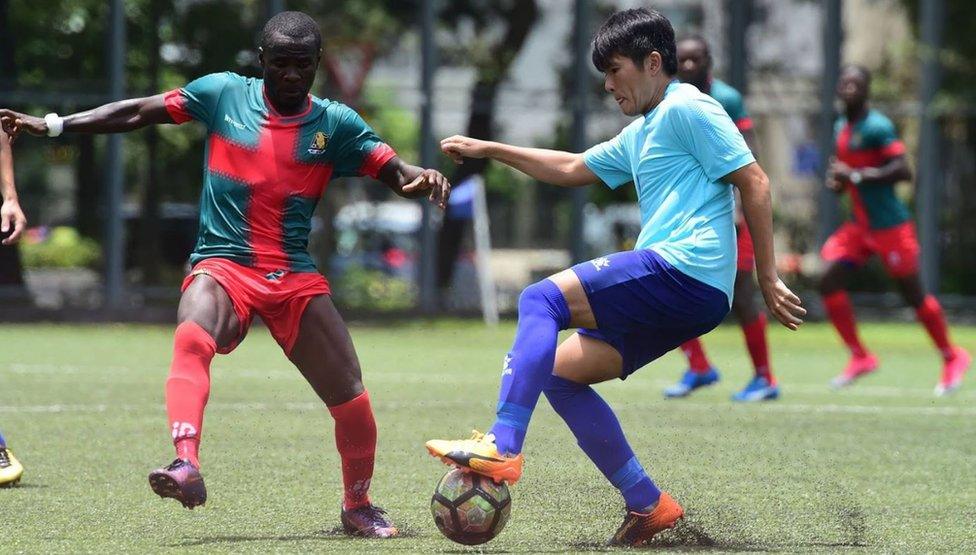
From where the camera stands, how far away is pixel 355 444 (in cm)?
626

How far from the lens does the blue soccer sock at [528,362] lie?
5387mm

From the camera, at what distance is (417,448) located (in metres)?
8.82

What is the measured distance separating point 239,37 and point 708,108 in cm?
1627

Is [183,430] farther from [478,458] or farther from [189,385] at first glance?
[478,458]

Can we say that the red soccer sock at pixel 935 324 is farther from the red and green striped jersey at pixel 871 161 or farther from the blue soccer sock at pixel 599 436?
the blue soccer sock at pixel 599 436

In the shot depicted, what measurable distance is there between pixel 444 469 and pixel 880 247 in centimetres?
572

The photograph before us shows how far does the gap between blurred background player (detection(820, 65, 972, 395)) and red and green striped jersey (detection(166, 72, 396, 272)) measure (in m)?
7.03

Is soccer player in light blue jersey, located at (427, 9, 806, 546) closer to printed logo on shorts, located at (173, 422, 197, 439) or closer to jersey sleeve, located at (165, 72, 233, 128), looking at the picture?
printed logo on shorts, located at (173, 422, 197, 439)

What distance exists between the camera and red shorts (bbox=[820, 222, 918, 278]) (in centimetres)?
1268

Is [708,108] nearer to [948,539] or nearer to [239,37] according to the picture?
[948,539]

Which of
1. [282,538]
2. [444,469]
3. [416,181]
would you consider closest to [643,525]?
[282,538]

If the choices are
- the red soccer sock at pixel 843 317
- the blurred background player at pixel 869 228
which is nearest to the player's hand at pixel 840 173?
the blurred background player at pixel 869 228

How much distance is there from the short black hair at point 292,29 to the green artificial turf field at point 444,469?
5.78 ft

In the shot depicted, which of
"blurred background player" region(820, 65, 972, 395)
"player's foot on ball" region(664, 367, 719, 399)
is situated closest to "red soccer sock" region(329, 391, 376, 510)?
"player's foot on ball" region(664, 367, 719, 399)
